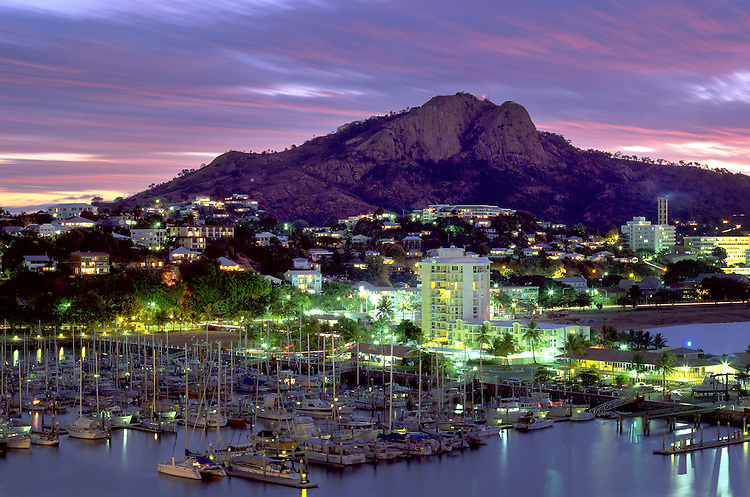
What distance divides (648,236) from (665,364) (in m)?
128

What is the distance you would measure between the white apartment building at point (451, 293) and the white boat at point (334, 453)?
32330mm

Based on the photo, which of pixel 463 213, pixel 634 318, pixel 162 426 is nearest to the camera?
pixel 162 426

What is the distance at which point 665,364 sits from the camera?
55.4m

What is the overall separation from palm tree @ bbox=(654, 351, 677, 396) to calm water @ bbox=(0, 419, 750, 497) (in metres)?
10.2

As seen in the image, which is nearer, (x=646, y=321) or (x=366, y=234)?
(x=646, y=321)

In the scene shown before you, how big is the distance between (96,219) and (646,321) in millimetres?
75179

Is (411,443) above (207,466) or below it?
above

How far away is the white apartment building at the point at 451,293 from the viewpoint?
73062mm

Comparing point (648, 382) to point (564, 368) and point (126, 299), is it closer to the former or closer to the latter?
point (564, 368)

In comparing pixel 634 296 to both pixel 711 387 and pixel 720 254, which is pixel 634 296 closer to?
pixel 711 387

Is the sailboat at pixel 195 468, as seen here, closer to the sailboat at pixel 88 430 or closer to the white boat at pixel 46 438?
the sailboat at pixel 88 430

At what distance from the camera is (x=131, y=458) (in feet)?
138

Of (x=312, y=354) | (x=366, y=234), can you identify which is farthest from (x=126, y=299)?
(x=366, y=234)

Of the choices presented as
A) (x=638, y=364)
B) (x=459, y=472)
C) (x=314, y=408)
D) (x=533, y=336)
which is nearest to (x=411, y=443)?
(x=459, y=472)
